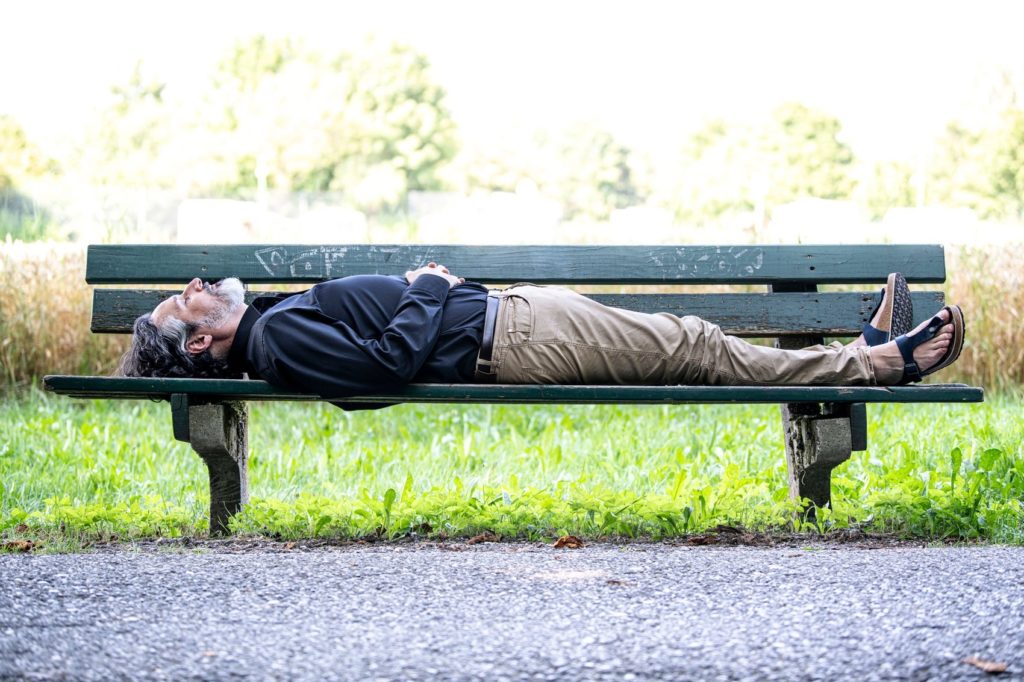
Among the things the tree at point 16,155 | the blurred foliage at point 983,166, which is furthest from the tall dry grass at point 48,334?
the blurred foliage at point 983,166

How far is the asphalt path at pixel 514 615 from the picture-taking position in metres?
2.10

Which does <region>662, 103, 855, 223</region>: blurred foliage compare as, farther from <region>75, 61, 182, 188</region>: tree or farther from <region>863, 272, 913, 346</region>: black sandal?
<region>863, 272, 913, 346</region>: black sandal

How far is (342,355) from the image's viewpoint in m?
3.38

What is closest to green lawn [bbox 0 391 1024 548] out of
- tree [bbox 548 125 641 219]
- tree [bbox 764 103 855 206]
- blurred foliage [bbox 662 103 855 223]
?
blurred foliage [bbox 662 103 855 223]

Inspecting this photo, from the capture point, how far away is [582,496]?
379 cm

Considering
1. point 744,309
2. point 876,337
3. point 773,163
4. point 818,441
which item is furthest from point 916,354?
point 773,163

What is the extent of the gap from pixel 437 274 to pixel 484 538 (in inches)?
37.3

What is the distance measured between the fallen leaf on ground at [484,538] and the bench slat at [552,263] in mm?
1043

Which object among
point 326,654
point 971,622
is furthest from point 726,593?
point 326,654

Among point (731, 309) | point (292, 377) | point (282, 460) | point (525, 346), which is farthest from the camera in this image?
point (282, 460)

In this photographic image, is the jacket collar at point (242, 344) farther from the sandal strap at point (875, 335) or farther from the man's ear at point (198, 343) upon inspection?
the sandal strap at point (875, 335)

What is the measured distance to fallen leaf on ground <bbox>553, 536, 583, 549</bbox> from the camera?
11.4 ft

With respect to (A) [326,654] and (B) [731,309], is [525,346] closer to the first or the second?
(B) [731,309]

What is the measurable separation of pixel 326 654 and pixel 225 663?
201mm
